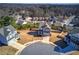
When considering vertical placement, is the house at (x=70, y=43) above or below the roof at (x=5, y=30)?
below

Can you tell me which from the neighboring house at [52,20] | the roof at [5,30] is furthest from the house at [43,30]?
the roof at [5,30]

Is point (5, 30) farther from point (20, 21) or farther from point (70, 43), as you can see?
point (70, 43)

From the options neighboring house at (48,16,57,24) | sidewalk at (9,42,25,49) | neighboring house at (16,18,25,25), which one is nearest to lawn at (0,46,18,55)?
sidewalk at (9,42,25,49)


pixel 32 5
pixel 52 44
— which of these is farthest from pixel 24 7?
pixel 52 44

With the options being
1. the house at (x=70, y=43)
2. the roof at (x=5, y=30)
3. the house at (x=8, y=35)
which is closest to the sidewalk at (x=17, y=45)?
the house at (x=8, y=35)

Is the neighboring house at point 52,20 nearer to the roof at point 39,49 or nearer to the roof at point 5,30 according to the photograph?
the roof at point 39,49

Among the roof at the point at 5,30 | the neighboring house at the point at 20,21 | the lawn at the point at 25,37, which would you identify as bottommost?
the lawn at the point at 25,37

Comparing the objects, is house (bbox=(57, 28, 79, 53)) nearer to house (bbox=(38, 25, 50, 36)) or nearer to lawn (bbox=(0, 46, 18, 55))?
house (bbox=(38, 25, 50, 36))
